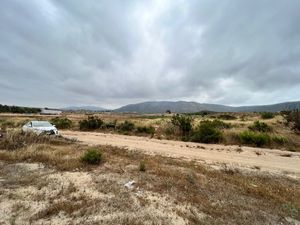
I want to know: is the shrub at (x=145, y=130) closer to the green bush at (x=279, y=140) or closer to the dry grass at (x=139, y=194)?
the green bush at (x=279, y=140)

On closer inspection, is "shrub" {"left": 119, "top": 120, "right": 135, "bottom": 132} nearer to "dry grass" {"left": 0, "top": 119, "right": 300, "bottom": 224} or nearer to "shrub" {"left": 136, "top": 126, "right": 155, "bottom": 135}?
"shrub" {"left": 136, "top": 126, "right": 155, "bottom": 135}

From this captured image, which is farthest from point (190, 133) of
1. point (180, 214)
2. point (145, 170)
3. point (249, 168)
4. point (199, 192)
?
point (180, 214)

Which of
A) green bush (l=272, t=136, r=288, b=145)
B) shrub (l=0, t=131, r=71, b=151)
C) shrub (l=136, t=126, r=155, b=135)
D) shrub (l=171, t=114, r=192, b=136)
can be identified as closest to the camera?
shrub (l=0, t=131, r=71, b=151)

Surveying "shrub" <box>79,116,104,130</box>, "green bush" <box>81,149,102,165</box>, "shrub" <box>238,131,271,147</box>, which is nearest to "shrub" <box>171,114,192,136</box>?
"shrub" <box>238,131,271,147</box>

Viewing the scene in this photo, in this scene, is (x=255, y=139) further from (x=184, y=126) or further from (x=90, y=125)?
(x=90, y=125)

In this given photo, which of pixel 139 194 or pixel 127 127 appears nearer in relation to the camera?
pixel 139 194

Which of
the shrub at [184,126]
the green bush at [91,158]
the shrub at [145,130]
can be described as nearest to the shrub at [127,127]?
the shrub at [145,130]

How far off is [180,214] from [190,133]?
21.0 meters

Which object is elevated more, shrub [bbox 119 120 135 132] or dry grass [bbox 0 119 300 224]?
shrub [bbox 119 120 135 132]

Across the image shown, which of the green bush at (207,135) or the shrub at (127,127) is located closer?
the green bush at (207,135)

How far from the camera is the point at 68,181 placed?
9.68 meters

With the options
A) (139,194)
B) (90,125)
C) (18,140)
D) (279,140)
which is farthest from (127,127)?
(139,194)

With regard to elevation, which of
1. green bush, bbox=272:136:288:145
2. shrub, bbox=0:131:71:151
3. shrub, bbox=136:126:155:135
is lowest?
green bush, bbox=272:136:288:145

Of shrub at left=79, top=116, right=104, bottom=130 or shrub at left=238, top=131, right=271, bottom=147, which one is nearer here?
shrub at left=238, top=131, right=271, bottom=147
